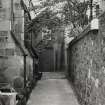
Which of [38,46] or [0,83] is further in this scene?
[38,46]

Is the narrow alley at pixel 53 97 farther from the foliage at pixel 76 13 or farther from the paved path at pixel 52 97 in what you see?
the foliage at pixel 76 13

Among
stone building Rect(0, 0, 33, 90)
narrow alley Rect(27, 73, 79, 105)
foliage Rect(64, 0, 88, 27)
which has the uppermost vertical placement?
foliage Rect(64, 0, 88, 27)

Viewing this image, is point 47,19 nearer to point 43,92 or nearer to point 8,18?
point 8,18

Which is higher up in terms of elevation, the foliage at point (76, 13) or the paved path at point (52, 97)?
the foliage at point (76, 13)

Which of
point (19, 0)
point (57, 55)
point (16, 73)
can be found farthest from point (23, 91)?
point (57, 55)

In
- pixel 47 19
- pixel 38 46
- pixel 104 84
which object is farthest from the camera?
pixel 38 46

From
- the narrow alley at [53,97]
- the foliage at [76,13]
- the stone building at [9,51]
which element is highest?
the foliage at [76,13]

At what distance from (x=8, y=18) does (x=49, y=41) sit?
33.1ft

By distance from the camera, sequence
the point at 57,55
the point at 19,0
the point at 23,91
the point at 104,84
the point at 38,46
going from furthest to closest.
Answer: the point at 57,55 → the point at 38,46 → the point at 19,0 → the point at 23,91 → the point at 104,84

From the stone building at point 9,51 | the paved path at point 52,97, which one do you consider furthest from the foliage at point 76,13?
the paved path at point 52,97

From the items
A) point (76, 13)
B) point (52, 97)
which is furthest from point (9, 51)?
point (76, 13)

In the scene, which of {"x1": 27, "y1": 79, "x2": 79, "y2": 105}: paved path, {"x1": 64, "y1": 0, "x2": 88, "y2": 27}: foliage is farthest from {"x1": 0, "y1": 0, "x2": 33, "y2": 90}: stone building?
{"x1": 64, "y1": 0, "x2": 88, "y2": 27}: foliage

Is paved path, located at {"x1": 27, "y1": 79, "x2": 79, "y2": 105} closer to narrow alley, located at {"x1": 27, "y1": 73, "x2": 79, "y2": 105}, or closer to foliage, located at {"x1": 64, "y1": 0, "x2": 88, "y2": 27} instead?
narrow alley, located at {"x1": 27, "y1": 73, "x2": 79, "y2": 105}

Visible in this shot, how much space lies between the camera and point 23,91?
780cm
